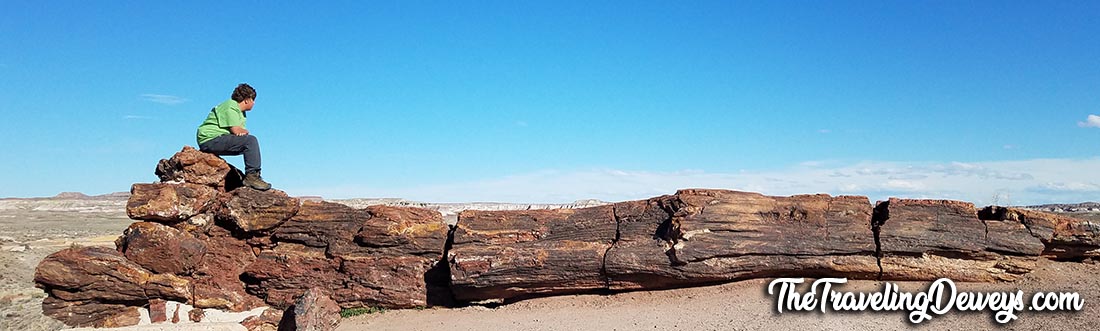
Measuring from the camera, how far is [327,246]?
60.4ft

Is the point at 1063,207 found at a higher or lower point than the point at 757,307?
higher

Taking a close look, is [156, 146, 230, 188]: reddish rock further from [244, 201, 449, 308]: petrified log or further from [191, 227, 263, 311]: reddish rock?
[244, 201, 449, 308]: petrified log

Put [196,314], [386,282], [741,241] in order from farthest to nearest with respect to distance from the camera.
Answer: [386,282]
[196,314]
[741,241]

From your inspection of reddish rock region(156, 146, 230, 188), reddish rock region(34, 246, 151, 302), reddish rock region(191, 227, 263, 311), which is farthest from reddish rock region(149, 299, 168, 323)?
reddish rock region(156, 146, 230, 188)

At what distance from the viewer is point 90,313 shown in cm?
1731

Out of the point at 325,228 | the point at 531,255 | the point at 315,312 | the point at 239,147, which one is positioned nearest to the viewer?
the point at 315,312

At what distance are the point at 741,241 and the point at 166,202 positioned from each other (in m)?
12.7

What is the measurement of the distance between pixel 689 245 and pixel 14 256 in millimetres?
35966

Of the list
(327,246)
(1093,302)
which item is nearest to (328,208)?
(327,246)

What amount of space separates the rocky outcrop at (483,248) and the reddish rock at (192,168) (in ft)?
0.11

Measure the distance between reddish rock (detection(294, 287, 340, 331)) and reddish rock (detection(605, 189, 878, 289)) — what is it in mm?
6109

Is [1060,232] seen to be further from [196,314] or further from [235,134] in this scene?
[196,314]

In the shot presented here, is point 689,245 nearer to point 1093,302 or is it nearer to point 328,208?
point 1093,302

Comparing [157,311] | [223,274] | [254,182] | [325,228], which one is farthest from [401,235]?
[157,311]
